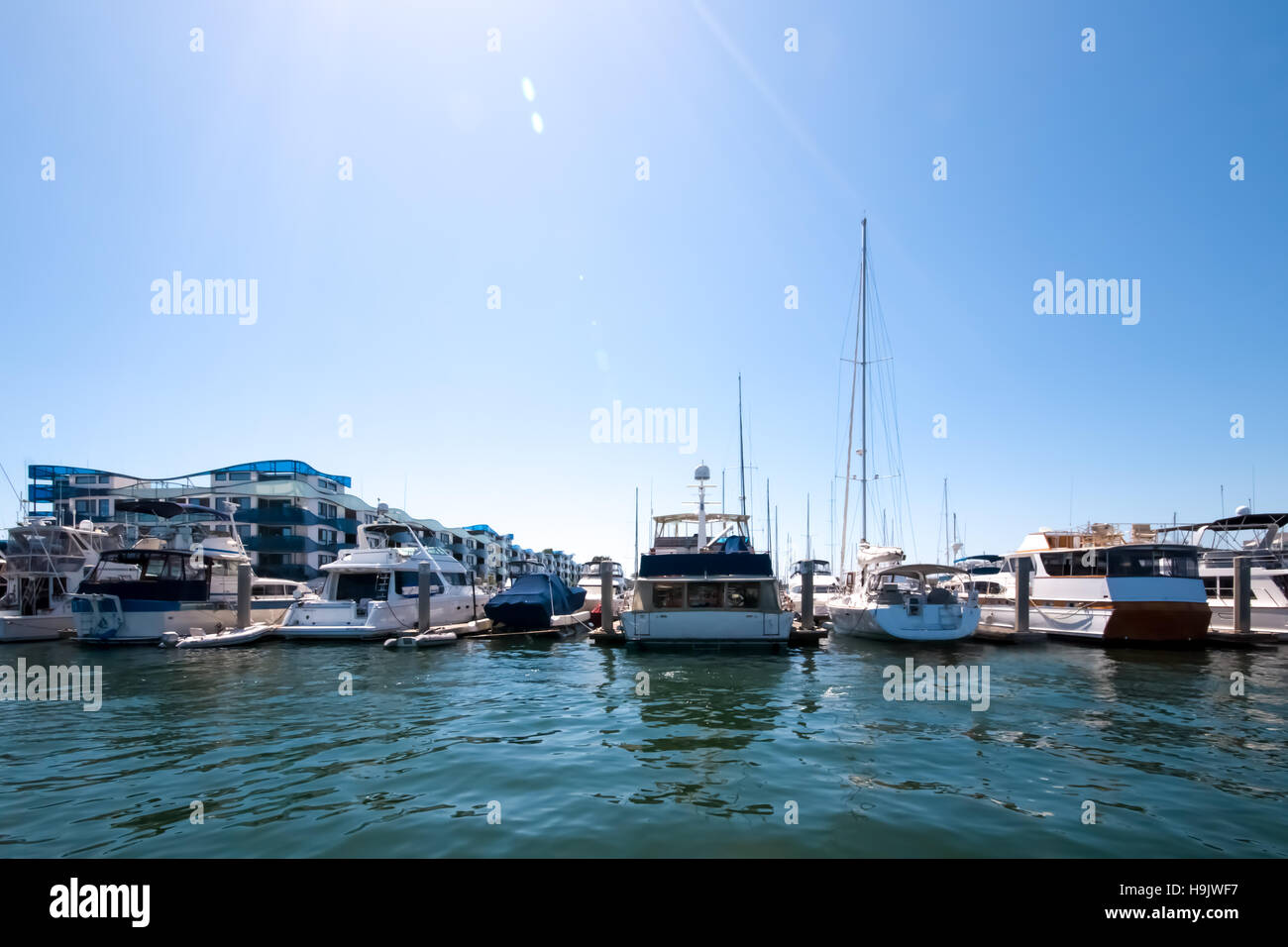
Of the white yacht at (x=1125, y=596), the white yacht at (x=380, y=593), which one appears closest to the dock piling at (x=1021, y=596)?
the white yacht at (x=1125, y=596)

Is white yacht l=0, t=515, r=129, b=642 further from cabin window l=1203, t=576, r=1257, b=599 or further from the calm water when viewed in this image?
cabin window l=1203, t=576, r=1257, b=599

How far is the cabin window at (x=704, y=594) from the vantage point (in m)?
23.8

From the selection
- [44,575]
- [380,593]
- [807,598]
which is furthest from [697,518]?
[44,575]

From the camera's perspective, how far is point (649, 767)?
9930 mm

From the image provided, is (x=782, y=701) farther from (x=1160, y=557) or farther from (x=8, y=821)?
(x=1160, y=557)

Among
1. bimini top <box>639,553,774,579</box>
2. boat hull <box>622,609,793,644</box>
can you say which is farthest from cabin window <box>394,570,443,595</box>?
boat hull <box>622,609,793,644</box>

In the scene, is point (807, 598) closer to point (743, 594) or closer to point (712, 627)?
point (743, 594)

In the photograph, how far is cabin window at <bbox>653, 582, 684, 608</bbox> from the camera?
2386 centimetres

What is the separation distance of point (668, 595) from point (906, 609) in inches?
344

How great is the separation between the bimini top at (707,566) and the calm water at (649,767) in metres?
4.91
